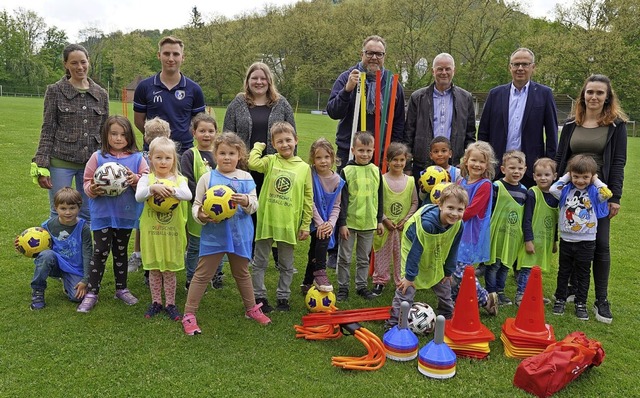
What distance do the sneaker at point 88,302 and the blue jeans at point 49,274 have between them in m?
0.21

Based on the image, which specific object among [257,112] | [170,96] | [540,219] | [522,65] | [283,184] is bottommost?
[540,219]

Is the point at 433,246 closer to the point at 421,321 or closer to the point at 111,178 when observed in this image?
the point at 421,321

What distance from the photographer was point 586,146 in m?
5.24

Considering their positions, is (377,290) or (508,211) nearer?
(508,211)

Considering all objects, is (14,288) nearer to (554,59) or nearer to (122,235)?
(122,235)

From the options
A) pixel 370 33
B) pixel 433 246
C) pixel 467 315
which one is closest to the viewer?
pixel 467 315

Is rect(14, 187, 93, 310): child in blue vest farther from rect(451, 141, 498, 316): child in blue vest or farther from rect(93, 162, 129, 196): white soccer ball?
rect(451, 141, 498, 316): child in blue vest

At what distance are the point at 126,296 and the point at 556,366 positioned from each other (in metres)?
3.99

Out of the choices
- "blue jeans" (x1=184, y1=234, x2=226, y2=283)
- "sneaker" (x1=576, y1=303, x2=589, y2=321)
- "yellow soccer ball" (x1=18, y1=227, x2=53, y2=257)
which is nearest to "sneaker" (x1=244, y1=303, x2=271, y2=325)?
"blue jeans" (x1=184, y1=234, x2=226, y2=283)

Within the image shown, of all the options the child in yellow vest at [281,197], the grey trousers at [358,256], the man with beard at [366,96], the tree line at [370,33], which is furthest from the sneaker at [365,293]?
the tree line at [370,33]

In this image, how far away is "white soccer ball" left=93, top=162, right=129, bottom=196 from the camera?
4.57m

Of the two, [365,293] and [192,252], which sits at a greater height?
[192,252]

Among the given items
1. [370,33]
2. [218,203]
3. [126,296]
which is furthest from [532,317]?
[370,33]

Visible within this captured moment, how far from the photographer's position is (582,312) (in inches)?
208
